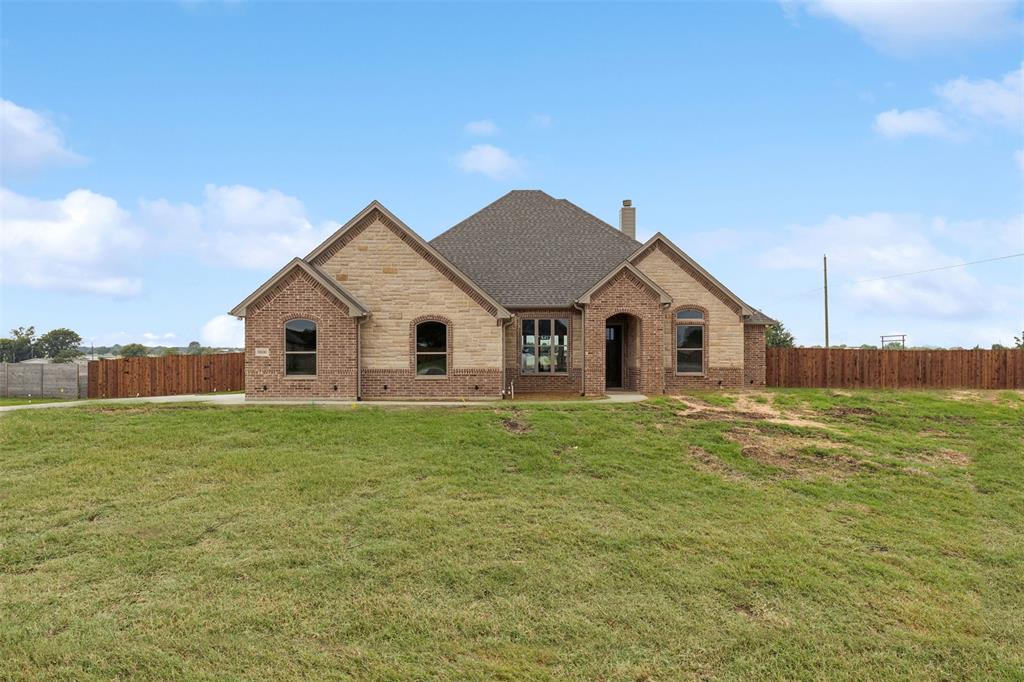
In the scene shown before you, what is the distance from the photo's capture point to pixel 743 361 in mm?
22547

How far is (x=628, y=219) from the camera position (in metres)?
27.6

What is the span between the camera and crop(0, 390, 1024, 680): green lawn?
17.6 feet

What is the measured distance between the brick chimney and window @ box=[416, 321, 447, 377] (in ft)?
40.6

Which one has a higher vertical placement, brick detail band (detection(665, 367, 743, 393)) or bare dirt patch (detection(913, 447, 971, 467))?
brick detail band (detection(665, 367, 743, 393))

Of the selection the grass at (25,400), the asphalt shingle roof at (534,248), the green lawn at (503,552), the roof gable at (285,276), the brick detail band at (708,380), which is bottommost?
the green lawn at (503,552)

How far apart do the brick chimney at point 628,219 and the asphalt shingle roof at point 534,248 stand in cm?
129

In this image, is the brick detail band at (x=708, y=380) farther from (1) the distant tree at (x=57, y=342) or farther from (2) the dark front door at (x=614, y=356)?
(1) the distant tree at (x=57, y=342)

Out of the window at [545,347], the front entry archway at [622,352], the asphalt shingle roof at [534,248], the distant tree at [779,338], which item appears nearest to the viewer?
the front entry archway at [622,352]

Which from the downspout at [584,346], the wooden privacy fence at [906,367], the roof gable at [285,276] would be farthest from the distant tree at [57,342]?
the wooden privacy fence at [906,367]

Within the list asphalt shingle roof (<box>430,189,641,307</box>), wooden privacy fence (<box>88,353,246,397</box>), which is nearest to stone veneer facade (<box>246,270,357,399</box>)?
asphalt shingle roof (<box>430,189,641,307</box>)

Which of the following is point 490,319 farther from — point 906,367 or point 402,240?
point 906,367

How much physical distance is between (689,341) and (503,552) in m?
16.8

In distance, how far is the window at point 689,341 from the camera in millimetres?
22234

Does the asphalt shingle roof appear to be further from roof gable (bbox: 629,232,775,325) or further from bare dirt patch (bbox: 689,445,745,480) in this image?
bare dirt patch (bbox: 689,445,745,480)
